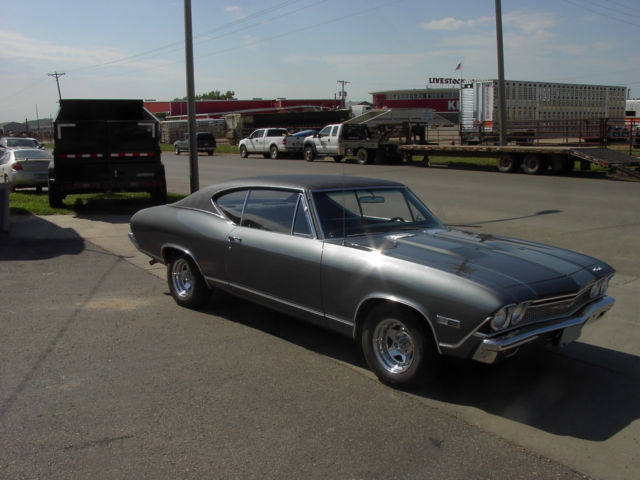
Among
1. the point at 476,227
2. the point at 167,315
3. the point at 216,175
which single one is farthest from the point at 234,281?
the point at 216,175

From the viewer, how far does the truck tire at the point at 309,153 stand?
106 feet

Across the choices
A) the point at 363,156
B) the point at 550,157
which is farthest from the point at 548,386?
the point at 363,156

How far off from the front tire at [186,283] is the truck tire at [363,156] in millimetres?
23642

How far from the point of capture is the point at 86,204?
15367 millimetres

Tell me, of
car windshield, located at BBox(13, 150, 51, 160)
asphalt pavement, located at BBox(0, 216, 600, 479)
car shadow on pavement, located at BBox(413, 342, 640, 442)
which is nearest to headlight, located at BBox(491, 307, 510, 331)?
car shadow on pavement, located at BBox(413, 342, 640, 442)

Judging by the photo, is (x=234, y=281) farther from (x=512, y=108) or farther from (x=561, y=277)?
(x=512, y=108)

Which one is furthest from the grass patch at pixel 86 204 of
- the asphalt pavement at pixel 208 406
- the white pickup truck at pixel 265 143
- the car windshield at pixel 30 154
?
the white pickup truck at pixel 265 143

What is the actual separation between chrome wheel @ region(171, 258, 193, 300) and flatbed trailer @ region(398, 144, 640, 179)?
17.9 m

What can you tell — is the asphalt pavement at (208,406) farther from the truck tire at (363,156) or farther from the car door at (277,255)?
the truck tire at (363,156)

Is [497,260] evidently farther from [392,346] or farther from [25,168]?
[25,168]

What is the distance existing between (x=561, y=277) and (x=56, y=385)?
359 centimetres

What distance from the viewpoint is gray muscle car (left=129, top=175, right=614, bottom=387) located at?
12.8ft

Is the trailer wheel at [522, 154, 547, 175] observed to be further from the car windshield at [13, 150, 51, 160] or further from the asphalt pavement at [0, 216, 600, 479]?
the asphalt pavement at [0, 216, 600, 479]

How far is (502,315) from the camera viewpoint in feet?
12.5
